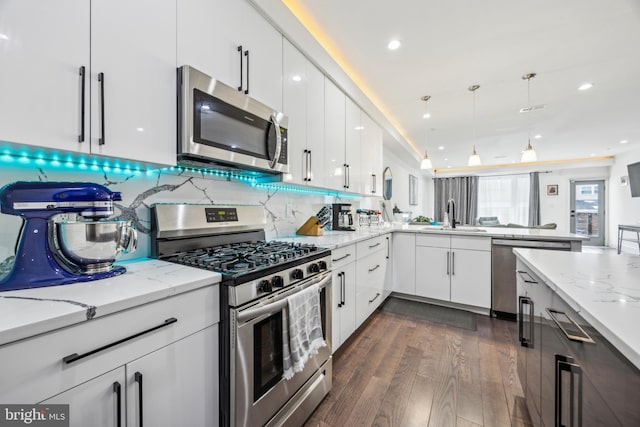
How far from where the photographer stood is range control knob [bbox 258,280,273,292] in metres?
1.10

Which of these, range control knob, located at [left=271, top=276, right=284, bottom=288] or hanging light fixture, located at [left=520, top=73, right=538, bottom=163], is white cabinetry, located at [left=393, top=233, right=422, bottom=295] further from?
range control knob, located at [left=271, top=276, right=284, bottom=288]

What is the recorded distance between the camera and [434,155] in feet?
23.6

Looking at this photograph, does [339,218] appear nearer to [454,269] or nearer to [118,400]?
[454,269]

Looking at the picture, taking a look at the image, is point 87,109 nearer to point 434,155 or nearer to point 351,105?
point 351,105

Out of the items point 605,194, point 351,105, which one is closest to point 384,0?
point 351,105

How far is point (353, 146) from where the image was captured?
2875 mm

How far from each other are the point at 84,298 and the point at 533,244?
3399mm

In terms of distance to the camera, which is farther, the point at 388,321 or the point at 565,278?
the point at 388,321

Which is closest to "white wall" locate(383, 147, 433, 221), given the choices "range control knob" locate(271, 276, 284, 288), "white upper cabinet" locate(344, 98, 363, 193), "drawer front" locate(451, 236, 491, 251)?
"drawer front" locate(451, 236, 491, 251)

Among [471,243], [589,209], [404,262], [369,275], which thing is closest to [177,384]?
[369,275]

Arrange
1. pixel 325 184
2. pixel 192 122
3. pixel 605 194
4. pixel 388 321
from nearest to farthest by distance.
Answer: pixel 192 122 < pixel 325 184 < pixel 388 321 < pixel 605 194

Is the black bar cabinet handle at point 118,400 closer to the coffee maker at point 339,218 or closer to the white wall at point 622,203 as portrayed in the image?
the coffee maker at point 339,218

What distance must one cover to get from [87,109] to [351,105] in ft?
7.80

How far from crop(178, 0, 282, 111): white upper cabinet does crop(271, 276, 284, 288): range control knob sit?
1.08m
